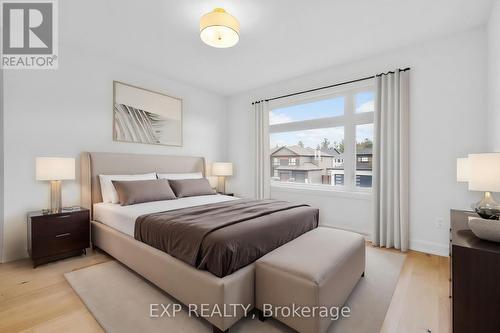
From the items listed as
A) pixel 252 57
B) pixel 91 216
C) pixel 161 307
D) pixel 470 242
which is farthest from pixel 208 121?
pixel 470 242

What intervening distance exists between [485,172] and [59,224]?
3941 mm

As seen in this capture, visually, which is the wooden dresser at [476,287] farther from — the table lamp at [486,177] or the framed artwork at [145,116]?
the framed artwork at [145,116]

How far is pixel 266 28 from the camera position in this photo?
257 cm

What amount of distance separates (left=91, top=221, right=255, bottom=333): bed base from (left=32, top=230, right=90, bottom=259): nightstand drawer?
0.75 m

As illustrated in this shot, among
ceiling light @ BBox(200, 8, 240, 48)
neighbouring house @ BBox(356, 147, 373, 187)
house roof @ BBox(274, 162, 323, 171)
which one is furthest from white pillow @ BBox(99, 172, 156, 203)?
neighbouring house @ BBox(356, 147, 373, 187)

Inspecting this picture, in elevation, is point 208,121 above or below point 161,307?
above

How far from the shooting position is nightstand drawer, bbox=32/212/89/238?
96.3 inches

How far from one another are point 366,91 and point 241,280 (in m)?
3.27

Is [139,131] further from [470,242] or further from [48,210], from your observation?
[470,242]

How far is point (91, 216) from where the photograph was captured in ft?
10.1

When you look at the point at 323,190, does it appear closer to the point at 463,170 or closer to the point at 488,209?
the point at 463,170

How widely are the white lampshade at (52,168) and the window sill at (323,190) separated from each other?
320 centimetres

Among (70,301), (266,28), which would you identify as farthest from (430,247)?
(70,301)

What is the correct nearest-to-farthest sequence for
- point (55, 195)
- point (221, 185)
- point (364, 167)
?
point (55, 195), point (364, 167), point (221, 185)
